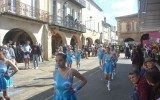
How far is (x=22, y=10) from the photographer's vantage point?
24.9 meters

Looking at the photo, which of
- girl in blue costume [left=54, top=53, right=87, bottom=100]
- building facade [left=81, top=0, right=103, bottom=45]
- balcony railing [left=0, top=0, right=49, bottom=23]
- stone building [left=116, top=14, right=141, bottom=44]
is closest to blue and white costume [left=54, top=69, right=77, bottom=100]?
girl in blue costume [left=54, top=53, right=87, bottom=100]

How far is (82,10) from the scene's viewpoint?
44.6 metres

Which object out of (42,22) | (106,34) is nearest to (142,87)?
(42,22)

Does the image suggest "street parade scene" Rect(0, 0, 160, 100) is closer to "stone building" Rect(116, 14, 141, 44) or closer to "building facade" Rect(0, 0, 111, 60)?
"building facade" Rect(0, 0, 111, 60)

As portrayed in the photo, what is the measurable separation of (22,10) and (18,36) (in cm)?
400

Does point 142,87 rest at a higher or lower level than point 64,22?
lower

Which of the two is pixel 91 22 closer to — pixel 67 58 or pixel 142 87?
pixel 67 58

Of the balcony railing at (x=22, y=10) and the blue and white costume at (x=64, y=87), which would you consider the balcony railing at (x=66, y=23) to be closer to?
the balcony railing at (x=22, y=10)

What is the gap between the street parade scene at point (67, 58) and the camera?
216 inches

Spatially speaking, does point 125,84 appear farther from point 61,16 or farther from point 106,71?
point 61,16

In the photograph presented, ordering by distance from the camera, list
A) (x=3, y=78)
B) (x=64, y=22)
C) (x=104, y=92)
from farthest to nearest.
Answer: (x=64, y=22) → (x=104, y=92) → (x=3, y=78)

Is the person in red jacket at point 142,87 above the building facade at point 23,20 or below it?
below

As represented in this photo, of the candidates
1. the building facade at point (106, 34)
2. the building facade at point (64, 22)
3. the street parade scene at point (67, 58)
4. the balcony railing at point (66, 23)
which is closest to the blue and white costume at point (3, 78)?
the street parade scene at point (67, 58)

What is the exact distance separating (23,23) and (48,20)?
4639 millimetres
